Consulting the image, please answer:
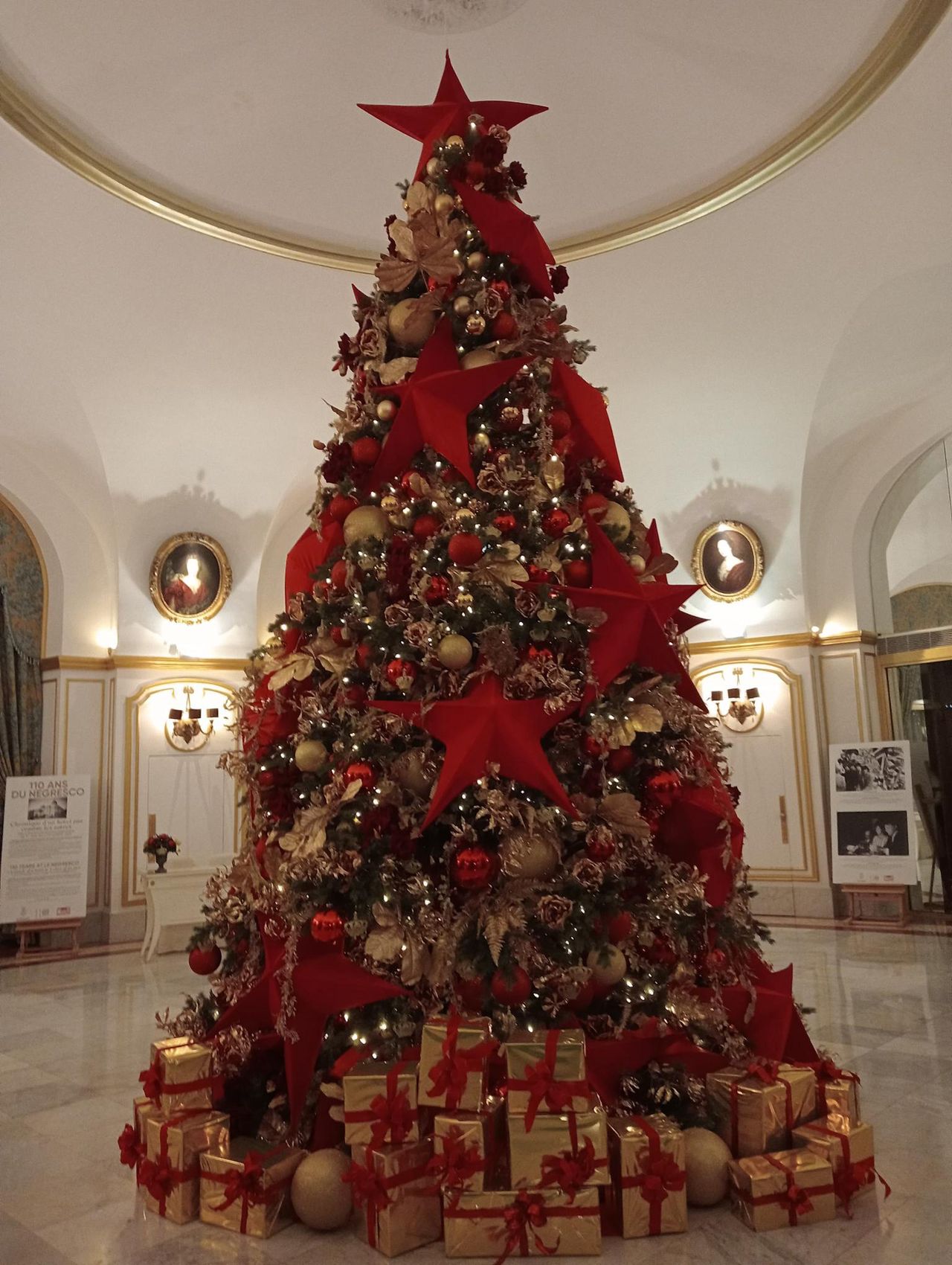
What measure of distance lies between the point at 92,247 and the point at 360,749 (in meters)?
5.65

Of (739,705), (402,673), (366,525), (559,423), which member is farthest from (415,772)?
(739,705)

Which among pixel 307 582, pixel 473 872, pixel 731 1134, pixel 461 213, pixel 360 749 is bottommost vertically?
pixel 731 1134

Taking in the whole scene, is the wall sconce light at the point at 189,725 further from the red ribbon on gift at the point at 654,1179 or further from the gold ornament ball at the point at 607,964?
the red ribbon on gift at the point at 654,1179

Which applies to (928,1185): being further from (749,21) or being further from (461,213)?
(749,21)

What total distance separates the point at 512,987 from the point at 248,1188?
94 cm

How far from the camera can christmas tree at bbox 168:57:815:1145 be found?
9.68 feet

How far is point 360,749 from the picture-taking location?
10.2ft

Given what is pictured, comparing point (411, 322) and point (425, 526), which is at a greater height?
Answer: point (411, 322)

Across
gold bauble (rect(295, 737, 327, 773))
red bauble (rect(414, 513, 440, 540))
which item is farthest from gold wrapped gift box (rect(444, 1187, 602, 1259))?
red bauble (rect(414, 513, 440, 540))

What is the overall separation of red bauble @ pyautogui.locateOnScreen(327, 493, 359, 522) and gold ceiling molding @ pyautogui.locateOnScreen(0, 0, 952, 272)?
3.90 m

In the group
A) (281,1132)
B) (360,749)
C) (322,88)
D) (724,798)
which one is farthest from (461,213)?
(281,1132)

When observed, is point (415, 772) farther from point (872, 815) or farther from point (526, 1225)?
point (872, 815)

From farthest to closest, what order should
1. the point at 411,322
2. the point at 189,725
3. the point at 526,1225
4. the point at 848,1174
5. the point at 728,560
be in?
the point at 728,560 < the point at 189,725 < the point at 411,322 < the point at 848,1174 < the point at 526,1225

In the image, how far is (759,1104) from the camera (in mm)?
2816
